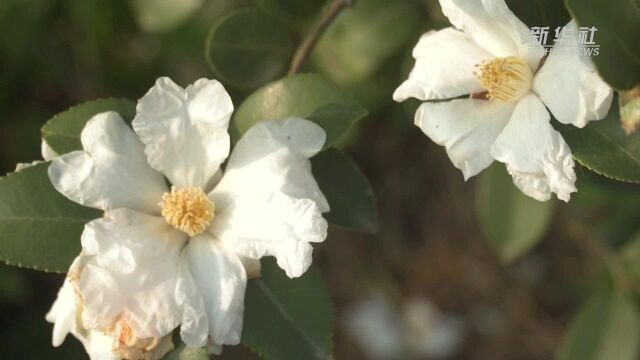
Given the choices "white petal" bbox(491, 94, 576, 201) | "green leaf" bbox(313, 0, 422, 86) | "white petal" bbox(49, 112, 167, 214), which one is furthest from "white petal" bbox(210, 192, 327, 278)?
"green leaf" bbox(313, 0, 422, 86)

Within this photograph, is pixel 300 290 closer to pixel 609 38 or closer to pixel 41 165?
pixel 41 165

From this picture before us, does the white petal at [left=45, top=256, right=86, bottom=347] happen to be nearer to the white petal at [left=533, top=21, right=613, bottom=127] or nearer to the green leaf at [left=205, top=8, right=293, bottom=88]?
the green leaf at [left=205, top=8, right=293, bottom=88]

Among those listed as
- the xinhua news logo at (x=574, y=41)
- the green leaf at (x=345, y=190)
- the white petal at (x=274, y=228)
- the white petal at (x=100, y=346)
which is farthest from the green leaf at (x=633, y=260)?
the white petal at (x=100, y=346)

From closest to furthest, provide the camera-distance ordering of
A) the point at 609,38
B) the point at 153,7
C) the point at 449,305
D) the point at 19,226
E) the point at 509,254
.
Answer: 1. the point at 609,38
2. the point at 19,226
3. the point at 153,7
4. the point at 509,254
5. the point at 449,305

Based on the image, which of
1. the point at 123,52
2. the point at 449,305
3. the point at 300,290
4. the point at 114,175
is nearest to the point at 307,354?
the point at 300,290

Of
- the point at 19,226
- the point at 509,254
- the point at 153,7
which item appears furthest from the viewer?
the point at 509,254

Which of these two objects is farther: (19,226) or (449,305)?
(449,305)
